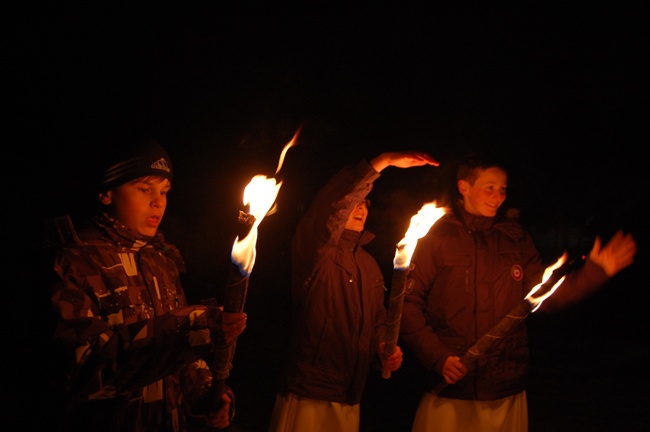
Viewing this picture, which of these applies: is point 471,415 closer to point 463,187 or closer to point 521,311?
point 521,311

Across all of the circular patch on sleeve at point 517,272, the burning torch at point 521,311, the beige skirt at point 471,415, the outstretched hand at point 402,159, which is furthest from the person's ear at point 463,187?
the beige skirt at point 471,415

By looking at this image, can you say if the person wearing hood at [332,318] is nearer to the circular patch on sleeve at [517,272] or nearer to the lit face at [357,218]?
the lit face at [357,218]

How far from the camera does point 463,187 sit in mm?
4297

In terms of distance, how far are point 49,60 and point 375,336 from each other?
17.6 feet

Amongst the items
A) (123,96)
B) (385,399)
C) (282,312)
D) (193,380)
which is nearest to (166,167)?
(193,380)

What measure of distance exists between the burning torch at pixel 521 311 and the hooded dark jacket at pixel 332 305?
0.72 m

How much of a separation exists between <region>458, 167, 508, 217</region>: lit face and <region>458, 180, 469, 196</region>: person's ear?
4cm

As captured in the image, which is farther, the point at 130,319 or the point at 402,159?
the point at 402,159

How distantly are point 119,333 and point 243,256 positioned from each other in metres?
0.67

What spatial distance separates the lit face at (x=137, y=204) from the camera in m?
2.56

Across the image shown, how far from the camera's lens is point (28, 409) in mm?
2174

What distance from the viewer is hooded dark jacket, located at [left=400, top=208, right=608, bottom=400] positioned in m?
3.77

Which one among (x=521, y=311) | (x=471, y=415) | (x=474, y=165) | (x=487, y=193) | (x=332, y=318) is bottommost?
(x=471, y=415)

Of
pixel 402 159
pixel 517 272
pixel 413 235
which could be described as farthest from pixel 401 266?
pixel 517 272
